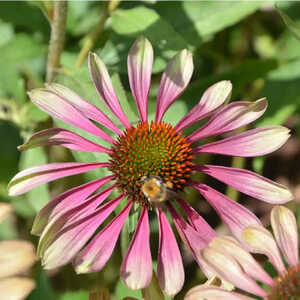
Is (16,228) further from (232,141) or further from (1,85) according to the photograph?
(232,141)

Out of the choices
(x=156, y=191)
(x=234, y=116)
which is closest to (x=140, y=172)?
(x=156, y=191)

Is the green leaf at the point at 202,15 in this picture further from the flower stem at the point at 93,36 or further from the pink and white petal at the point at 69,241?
the pink and white petal at the point at 69,241

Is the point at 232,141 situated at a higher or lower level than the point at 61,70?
lower

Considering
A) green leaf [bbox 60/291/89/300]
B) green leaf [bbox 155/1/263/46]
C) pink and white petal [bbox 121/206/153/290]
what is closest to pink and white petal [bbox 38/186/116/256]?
pink and white petal [bbox 121/206/153/290]

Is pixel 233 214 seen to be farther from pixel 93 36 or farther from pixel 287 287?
pixel 93 36

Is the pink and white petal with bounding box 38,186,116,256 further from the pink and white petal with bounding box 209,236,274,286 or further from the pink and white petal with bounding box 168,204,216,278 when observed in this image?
the pink and white petal with bounding box 209,236,274,286

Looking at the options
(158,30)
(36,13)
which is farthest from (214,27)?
(36,13)
